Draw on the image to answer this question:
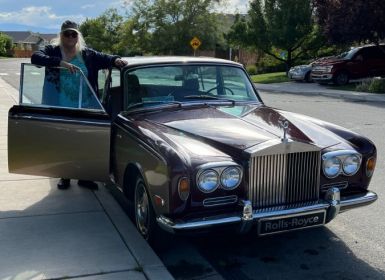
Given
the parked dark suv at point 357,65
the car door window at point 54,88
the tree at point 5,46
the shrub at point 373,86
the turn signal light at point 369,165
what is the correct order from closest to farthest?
the turn signal light at point 369,165 → the car door window at point 54,88 → the shrub at point 373,86 → the parked dark suv at point 357,65 → the tree at point 5,46

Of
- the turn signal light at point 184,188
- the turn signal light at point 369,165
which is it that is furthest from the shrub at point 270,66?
the turn signal light at point 184,188

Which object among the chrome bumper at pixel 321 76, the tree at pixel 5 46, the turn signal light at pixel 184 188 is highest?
the tree at pixel 5 46

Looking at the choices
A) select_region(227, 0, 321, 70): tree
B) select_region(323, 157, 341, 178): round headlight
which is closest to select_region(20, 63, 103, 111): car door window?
select_region(323, 157, 341, 178): round headlight

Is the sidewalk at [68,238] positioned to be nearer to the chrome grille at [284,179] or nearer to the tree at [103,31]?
the chrome grille at [284,179]

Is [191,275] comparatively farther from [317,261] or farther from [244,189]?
[317,261]

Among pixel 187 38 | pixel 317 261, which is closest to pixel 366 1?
pixel 317 261

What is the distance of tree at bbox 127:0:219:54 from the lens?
4200 cm

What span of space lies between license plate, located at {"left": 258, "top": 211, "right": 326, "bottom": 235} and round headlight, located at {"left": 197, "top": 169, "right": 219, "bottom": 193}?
1.46 ft

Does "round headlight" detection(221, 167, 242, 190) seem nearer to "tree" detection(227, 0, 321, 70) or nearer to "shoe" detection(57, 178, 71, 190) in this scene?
"shoe" detection(57, 178, 71, 190)

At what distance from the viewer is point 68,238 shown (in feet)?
14.2

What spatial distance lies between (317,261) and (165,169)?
5.03ft

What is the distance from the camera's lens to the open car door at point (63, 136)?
15.7 feet

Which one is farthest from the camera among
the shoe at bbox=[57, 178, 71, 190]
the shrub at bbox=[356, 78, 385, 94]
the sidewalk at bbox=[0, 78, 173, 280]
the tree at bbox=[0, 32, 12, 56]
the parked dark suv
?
the tree at bbox=[0, 32, 12, 56]

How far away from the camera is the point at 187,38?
42.2 m
